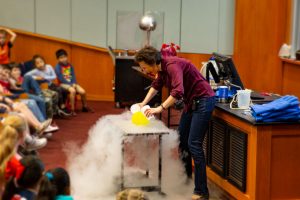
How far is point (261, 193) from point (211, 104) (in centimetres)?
88

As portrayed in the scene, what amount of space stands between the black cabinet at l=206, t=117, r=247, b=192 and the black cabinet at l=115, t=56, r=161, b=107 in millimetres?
3912

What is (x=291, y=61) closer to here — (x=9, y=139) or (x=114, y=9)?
(x=114, y=9)

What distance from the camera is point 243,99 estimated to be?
16.4 feet

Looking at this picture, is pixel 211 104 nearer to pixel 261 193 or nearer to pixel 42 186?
pixel 261 193

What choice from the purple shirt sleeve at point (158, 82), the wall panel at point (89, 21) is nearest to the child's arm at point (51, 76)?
the wall panel at point (89, 21)

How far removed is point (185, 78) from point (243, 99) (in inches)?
21.5

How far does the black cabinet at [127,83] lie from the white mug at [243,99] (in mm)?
4185

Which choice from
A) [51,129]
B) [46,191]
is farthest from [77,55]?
[46,191]

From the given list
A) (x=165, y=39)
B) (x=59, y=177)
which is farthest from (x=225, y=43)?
(x=59, y=177)

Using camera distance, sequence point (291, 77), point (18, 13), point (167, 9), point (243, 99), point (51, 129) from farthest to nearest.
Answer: point (18, 13), point (167, 9), point (291, 77), point (51, 129), point (243, 99)

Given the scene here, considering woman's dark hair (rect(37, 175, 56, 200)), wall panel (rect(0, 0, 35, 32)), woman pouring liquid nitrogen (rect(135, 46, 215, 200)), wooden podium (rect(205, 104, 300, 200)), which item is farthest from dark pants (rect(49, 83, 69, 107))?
woman's dark hair (rect(37, 175, 56, 200))

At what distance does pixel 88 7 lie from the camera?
9.96 metres

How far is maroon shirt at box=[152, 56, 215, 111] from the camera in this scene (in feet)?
15.7

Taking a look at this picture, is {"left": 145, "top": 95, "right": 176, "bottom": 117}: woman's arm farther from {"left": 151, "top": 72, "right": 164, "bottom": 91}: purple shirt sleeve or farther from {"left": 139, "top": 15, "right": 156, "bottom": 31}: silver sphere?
{"left": 139, "top": 15, "right": 156, "bottom": 31}: silver sphere
